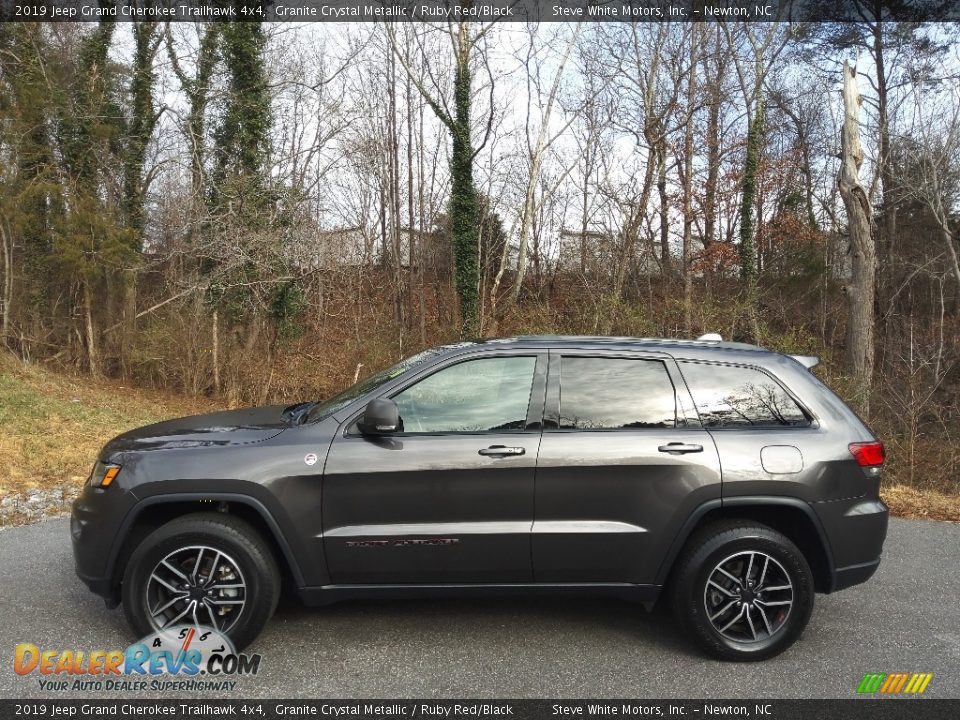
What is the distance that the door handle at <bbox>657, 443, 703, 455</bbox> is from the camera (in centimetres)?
347

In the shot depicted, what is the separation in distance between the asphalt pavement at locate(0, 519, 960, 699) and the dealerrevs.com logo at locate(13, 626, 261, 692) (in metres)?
0.07

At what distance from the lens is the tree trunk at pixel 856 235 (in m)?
12.4

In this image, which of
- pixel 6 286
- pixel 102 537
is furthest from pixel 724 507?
pixel 6 286

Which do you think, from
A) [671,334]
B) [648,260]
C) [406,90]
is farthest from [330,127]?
[671,334]

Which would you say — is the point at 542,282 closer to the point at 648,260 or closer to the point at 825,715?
the point at 648,260

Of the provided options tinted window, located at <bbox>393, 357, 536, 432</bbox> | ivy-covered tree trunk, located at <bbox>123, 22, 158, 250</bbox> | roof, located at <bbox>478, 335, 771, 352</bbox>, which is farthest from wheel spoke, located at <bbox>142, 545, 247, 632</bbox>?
ivy-covered tree trunk, located at <bbox>123, 22, 158, 250</bbox>

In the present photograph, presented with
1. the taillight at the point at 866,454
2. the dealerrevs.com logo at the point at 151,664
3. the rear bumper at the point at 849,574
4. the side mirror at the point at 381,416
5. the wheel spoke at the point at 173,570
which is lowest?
the dealerrevs.com logo at the point at 151,664

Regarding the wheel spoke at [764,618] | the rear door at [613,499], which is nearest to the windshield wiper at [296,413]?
the rear door at [613,499]

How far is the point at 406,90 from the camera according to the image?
2486 centimetres

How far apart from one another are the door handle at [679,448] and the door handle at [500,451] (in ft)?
2.45

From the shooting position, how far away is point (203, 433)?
3658 millimetres

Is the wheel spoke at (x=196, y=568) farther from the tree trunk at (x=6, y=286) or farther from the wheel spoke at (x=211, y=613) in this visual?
the tree trunk at (x=6, y=286)

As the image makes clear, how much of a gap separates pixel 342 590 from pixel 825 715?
236cm

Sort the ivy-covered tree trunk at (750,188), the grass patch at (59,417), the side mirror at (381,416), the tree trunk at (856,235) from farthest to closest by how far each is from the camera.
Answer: the ivy-covered tree trunk at (750,188), the tree trunk at (856,235), the grass patch at (59,417), the side mirror at (381,416)
